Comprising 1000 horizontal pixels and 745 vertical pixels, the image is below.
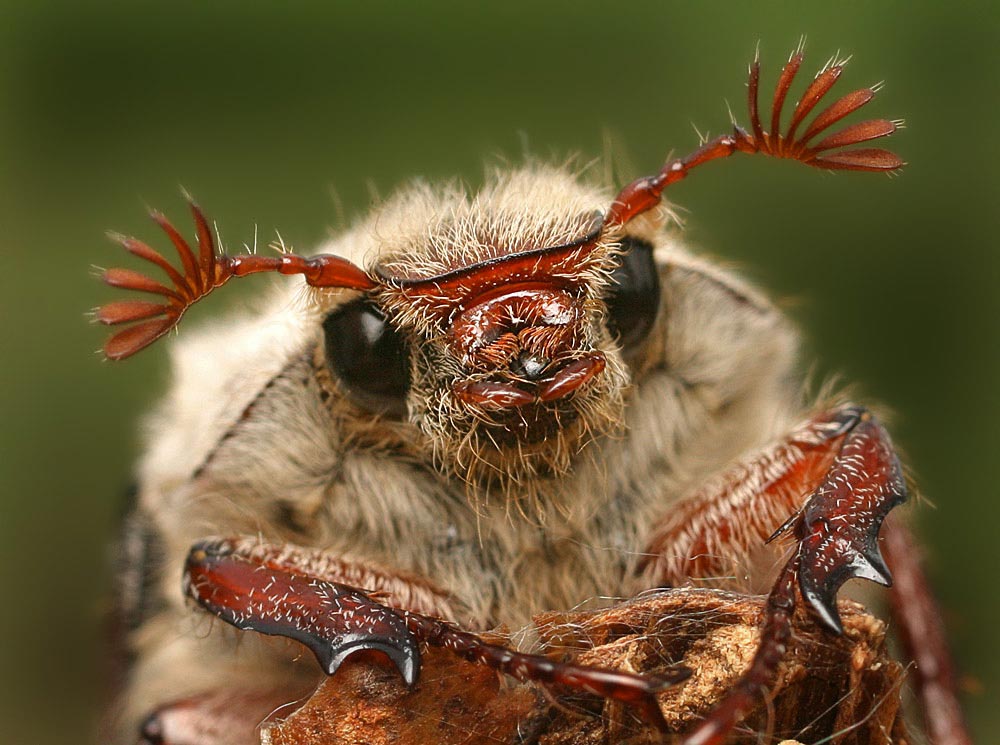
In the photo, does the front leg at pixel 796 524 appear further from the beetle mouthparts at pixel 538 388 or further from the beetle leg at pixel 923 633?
the beetle mouthparts at pixel 538 388

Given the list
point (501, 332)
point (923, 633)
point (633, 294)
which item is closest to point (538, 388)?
point (501, 332)

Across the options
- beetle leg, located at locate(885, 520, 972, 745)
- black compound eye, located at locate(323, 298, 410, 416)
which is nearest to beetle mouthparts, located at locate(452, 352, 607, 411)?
black compound eye, located at locate(323, 298, 410, 416)

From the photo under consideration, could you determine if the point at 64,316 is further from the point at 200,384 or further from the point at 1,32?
the point at 200,384

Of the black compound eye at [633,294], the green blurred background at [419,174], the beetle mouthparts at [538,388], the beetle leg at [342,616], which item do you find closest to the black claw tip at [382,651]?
the beetle leg at [342,616]

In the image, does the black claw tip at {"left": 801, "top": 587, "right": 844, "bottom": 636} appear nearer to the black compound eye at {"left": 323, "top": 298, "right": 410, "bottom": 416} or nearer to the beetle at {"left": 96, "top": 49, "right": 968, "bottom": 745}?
the beetle at {"left": 96, "top": 49, "right": 968, "bottom": 745}

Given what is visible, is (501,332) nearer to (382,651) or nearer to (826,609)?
(382,651)

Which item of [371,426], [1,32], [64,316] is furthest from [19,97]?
[371,426]
